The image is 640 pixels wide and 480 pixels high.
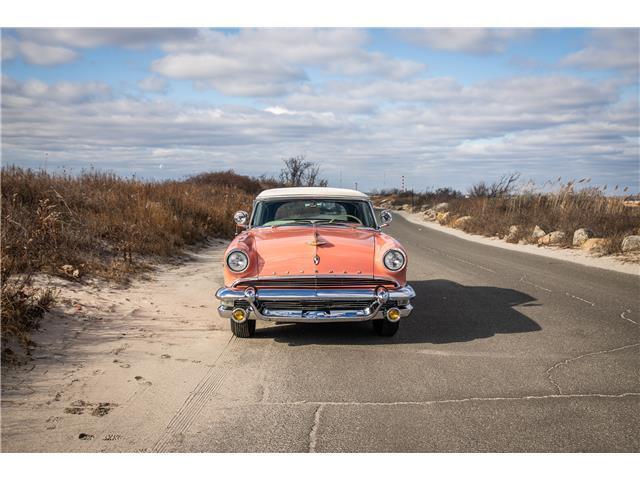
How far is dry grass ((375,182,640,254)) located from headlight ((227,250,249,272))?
37.5 feet

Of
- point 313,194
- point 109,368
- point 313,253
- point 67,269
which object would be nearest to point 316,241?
point 313,253

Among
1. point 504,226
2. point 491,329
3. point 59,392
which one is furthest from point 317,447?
point 504,226

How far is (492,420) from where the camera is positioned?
3.85 metres

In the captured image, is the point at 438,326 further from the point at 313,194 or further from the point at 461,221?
the point at 461,221

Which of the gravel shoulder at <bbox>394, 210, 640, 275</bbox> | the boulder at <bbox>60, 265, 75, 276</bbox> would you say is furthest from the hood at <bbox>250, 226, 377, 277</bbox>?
the gravel shoulder at <bbox>394, 210, 640, 275</bbox>

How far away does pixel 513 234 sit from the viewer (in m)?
19.8

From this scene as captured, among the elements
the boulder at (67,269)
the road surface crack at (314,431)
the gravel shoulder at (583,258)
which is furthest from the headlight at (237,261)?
the gravel shoulder at (583,258)

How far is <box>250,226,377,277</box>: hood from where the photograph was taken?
5750 millimetres

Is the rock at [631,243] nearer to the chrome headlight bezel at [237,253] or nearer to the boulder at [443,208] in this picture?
the chrome headlight bezel at [237,253]

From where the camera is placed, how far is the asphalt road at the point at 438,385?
355 cm

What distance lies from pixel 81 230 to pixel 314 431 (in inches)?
292

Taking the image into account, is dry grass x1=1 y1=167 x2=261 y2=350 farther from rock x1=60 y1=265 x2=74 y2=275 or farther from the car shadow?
the car shadow

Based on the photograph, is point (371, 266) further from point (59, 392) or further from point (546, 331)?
point (59, 392)

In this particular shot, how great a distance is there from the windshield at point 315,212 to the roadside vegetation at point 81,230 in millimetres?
2522
